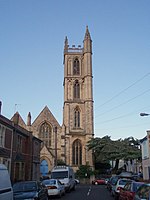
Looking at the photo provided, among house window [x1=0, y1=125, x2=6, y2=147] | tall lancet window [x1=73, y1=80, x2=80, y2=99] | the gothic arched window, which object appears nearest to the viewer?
house window [x1=0, y1=125, x2=6, y2=147]

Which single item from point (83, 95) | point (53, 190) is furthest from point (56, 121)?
point (53, 190)

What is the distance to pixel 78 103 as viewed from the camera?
58.7m

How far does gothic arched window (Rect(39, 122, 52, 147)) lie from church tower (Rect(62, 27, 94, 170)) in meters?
3.43

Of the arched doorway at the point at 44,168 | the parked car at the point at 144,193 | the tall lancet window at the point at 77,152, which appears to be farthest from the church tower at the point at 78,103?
the parked car at the point at 144,193

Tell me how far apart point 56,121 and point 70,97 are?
6.44 m

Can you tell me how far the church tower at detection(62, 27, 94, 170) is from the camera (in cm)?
5534

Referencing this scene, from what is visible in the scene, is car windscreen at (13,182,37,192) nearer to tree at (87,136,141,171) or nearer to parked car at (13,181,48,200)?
parked car at (13,181,48,200)

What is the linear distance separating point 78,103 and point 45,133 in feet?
31.8

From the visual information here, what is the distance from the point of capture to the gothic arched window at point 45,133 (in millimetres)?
54938

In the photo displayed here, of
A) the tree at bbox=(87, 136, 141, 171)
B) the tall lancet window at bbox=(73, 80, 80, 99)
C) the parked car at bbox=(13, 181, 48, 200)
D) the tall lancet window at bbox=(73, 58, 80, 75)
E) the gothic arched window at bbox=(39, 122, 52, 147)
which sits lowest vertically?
the parked car at bbox=(13, 181, 48, 200)

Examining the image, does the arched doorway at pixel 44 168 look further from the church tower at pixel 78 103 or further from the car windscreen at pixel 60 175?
the car windscreen at pixel 60 175

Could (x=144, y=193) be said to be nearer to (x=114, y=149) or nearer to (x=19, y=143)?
(x=19, y=143)

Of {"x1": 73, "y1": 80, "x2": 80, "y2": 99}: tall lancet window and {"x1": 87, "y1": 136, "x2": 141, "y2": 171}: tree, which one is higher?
{"x1": 73, "y1": 80, "x2": 80, "y2": 99}: tall lancet window

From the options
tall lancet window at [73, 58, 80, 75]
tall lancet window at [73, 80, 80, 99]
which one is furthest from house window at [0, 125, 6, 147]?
tall lancet window at [73, 58, 80, 75]
